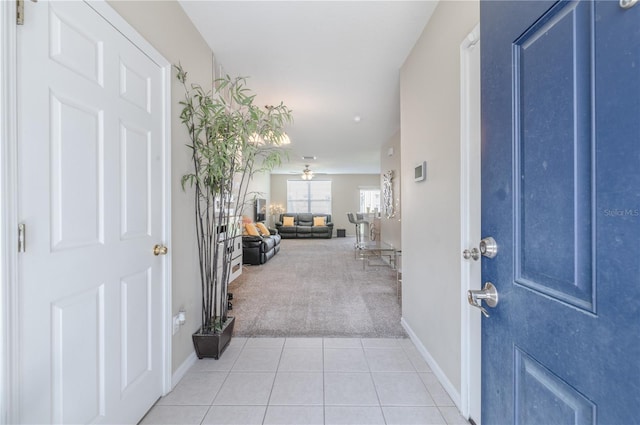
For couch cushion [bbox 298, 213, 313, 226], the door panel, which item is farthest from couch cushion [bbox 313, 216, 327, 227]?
the door panel

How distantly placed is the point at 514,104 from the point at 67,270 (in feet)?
5.22

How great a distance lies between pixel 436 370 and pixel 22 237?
227cm

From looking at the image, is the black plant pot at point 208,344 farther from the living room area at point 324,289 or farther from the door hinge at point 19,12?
the door hinge at point 19,12

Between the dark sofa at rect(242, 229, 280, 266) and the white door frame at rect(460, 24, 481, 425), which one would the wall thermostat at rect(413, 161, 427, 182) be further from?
the dark sofa at rect(242, 229, 280, 266)

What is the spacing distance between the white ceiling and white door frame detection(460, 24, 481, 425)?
0.74 meters

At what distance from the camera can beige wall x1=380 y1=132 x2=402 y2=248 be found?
526 cm

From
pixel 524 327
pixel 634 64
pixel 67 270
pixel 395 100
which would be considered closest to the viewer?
pixel 634 64

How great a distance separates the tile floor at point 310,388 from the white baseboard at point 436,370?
0.03 m

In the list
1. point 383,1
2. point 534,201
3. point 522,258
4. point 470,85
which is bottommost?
point 522,258

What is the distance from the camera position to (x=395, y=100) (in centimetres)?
366

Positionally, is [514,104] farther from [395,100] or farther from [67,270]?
[395,100]

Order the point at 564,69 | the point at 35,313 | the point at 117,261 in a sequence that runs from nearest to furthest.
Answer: the point at 564,69, the point at 35,313, the point at 117,261

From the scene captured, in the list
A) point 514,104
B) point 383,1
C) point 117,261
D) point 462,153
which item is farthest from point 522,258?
point 383,1

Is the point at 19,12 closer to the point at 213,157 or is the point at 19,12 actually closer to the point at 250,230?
the point at 213,157
